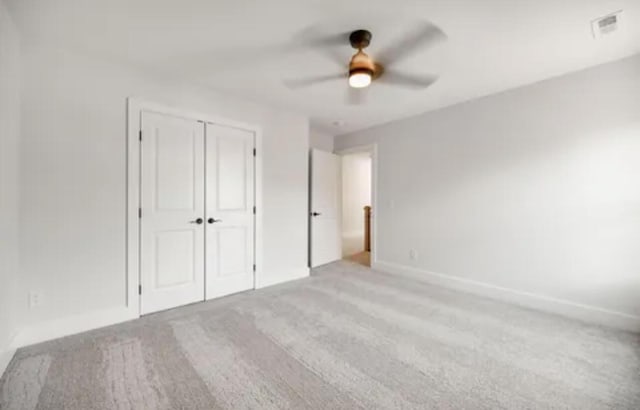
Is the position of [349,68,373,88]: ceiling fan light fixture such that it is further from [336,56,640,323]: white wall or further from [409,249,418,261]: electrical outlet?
[409,249,418,261]: electrical outlet

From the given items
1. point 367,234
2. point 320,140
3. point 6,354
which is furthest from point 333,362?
point 367,234

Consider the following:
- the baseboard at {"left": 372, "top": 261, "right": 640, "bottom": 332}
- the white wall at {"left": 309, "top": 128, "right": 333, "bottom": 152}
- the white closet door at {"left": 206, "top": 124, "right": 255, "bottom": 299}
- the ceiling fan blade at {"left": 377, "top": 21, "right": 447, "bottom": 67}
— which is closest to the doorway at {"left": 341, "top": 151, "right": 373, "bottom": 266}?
→ the white wall at {"left": 309, "top": 128, "right": 333, "bottom": 152}

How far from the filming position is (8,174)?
1928 millimetres

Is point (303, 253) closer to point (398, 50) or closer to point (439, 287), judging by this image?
point (439, 287)

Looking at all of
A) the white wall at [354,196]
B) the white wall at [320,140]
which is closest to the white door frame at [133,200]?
the white wall at [320,140]

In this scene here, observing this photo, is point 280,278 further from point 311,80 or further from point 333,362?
point 311,80

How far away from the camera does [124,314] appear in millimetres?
2607

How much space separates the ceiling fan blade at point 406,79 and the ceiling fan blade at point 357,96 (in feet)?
1.17

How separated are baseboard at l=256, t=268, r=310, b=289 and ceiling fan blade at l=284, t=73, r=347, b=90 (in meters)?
2.40

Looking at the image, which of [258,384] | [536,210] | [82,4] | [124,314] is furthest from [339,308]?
[82,4]

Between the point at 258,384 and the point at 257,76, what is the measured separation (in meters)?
2.68

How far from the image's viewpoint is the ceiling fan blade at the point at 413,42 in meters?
2.06

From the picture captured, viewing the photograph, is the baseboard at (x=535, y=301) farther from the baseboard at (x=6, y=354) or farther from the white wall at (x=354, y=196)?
the baseboard at (x=6, y=354)

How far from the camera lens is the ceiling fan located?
6.76ft
